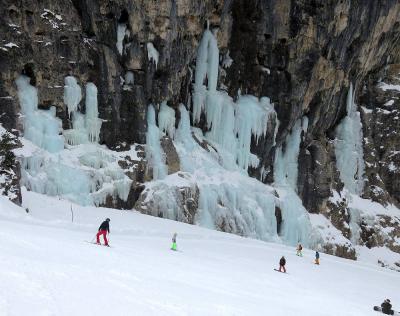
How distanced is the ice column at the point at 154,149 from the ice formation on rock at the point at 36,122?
6043mm

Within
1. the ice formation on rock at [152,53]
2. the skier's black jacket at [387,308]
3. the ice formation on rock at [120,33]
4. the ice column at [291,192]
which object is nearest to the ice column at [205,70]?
the ice formation on rock at [152,53]

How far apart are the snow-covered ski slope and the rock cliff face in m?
6.84

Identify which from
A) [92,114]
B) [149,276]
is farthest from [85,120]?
[149,276]

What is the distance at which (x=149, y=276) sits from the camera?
12.2 metres

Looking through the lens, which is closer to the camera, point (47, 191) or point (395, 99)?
point (47, 191)

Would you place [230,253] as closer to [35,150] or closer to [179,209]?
[179,209]

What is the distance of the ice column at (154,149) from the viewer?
34.1 meters

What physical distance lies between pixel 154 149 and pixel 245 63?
11.6 metres

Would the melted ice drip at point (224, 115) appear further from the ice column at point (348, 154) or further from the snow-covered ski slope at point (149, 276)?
the snow-covered ski slope at point (149, 276)

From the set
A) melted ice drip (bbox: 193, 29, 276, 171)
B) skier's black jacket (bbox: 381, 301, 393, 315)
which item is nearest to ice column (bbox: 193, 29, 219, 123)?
melted ice drip (bbox: 193, 29, 276, 171)

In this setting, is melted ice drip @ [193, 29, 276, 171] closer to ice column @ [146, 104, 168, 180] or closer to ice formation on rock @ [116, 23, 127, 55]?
ice column @ [146, 104, 168, 180]

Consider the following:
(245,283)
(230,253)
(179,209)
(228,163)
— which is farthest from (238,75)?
(245,283)

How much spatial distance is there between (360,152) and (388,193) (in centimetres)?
482

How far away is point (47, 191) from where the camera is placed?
29.1 meters
